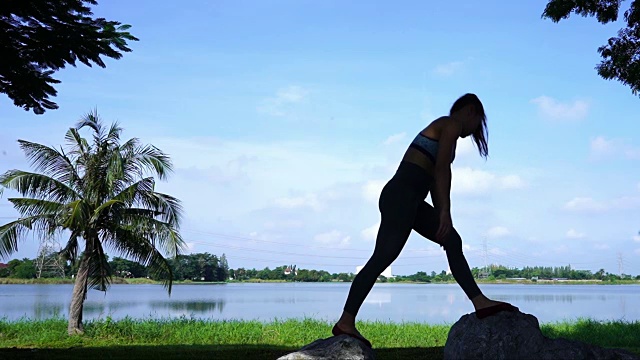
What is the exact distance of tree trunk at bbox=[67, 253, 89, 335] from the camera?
16.2 m

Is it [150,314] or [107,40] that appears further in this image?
[150,314]

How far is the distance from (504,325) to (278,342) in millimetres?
9930

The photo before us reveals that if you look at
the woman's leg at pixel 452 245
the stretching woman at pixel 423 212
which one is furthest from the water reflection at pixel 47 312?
the woman's leg at pixel 452 245

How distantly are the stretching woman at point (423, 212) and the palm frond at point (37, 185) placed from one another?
499 inches

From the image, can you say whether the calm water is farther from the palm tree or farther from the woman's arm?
the woman's arm

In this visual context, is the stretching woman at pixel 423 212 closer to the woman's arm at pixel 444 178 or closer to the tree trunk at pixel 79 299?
the woman's arm at pixel 444 178

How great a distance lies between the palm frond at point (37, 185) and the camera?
16.0m

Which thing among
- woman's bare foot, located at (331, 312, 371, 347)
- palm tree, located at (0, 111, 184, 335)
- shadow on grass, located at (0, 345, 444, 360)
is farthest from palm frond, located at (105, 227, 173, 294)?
woman's bare foot, located at (331, 312, 371, 347)

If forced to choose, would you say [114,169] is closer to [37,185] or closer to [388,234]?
[37,185]

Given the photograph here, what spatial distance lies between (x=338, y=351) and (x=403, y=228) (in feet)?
3.71

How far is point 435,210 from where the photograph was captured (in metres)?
5.41

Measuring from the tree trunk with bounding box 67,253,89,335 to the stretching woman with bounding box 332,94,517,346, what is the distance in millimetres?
12585

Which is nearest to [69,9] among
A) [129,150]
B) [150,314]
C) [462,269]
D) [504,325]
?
[462,269]

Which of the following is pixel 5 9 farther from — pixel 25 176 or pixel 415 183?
pixel 25 176
